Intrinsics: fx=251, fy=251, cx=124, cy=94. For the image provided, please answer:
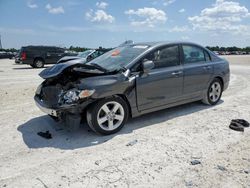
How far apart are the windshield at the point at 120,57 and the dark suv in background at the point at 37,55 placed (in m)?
15.5

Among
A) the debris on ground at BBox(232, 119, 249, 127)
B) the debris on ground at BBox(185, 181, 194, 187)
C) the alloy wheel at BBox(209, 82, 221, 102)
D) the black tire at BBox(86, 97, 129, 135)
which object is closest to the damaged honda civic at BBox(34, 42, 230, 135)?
the black tire at BBox(86, 97, 129, 135)

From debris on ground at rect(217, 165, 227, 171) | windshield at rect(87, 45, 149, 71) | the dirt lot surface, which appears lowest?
debris on ground at rect(217, 165, 227, 171)

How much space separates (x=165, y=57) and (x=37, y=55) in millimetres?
16668

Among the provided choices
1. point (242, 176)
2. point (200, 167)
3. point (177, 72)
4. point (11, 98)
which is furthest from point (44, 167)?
point (11, 98)

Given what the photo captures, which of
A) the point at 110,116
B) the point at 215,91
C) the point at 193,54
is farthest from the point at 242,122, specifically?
the point at 110,116

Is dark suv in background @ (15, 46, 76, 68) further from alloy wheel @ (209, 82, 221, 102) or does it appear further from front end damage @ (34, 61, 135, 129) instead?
alloy wheel @ (209, 82, 221, 102)

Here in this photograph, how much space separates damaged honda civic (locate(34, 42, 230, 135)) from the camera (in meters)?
4.17

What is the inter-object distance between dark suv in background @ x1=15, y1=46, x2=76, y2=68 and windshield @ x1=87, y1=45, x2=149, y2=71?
15.5 m

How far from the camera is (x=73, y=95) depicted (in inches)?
162

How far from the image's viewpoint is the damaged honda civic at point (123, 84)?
417 cm

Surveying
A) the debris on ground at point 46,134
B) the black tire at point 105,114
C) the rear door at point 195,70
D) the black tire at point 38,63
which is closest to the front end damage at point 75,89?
the black tire at point 105,114

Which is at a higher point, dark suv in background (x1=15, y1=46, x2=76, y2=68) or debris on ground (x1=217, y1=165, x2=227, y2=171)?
dark suv in background (x1=15, y1=46, x2=76, y2=68)

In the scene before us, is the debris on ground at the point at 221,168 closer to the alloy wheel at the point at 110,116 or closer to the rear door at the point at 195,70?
the alloy wheel at the point at 110,116

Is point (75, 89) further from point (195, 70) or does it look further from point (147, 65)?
point (195, 70)
